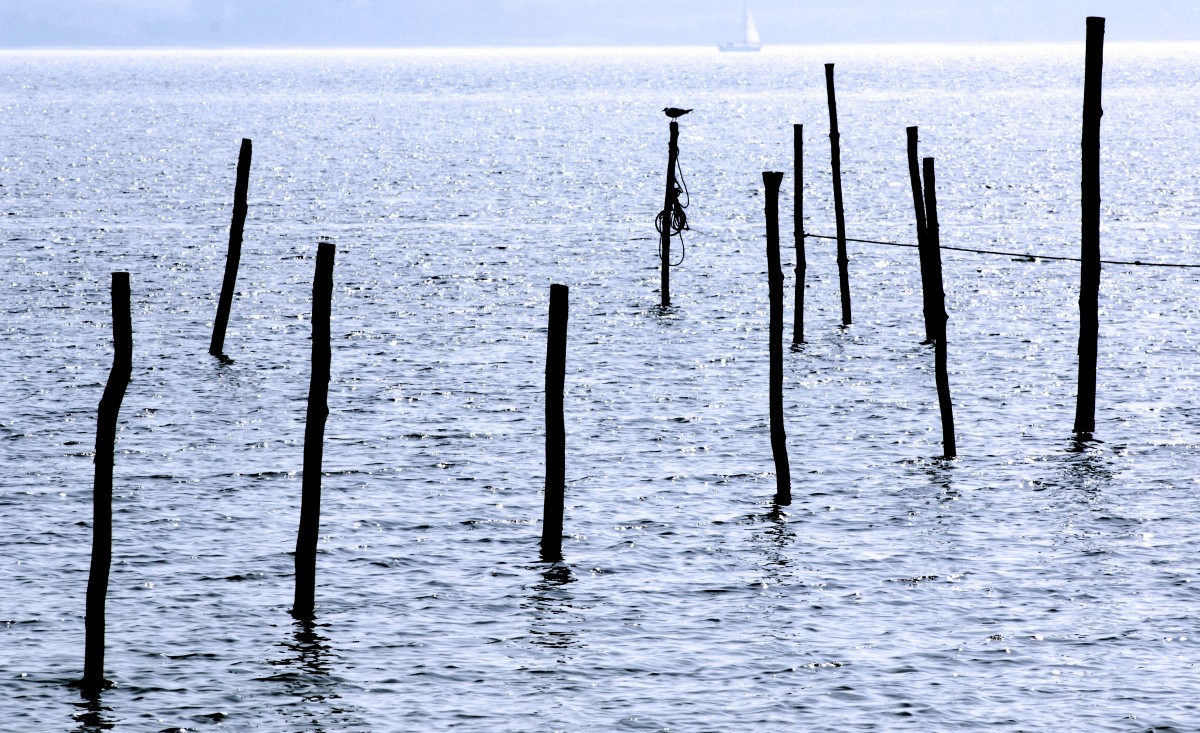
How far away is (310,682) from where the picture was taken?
15211 millimetres

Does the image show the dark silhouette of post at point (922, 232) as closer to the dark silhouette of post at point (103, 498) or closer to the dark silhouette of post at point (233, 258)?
A: the dark silhouette of post at point (233, 258)

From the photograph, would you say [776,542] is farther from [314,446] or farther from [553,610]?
[314,446]

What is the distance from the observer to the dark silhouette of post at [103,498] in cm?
1473

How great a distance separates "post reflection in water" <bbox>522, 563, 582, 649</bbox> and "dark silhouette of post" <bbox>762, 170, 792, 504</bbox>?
12.3 ft

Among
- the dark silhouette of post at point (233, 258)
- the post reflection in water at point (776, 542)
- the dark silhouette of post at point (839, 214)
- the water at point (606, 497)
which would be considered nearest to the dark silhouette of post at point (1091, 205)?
the water at point (606, 497)

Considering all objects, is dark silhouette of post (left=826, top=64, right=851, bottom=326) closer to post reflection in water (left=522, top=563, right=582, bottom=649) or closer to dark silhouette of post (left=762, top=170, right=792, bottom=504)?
dark silhouette of post (left=762, top=170, right=792, bottom=504)

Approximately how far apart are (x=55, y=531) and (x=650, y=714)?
8.70m

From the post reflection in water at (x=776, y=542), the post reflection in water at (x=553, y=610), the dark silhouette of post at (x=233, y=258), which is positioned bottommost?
the post reflection in water at (x=553, y=610)

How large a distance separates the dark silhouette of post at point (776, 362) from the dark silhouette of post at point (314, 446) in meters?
6.43

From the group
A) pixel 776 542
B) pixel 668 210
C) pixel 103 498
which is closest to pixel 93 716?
pixel 103 498

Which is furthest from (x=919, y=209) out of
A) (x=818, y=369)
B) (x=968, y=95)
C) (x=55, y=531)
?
(x=968, y=95)

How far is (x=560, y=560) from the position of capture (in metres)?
18.8

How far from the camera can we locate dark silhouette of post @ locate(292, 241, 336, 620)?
16453 millimetres

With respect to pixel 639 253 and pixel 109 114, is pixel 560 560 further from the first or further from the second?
pixel 109 114
